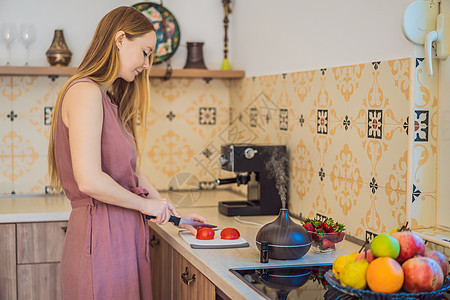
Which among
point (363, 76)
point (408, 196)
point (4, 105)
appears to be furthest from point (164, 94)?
point (408, 196)

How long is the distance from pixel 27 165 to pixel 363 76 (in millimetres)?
1942

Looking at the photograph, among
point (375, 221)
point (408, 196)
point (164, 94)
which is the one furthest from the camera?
point (164, 94)

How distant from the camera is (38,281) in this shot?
2.84m

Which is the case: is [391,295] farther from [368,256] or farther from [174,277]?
[174,277]

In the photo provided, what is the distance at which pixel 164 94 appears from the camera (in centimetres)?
349

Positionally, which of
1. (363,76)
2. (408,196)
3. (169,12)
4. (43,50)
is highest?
(169,12)

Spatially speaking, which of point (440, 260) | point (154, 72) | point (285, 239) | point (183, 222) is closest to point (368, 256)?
point (440, 260)

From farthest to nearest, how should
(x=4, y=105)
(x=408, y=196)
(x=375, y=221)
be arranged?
(x=4, y=105) → (x=375, y=221) → (x=408, y=196)

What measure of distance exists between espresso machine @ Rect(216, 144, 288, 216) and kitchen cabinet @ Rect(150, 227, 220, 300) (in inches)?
14.1

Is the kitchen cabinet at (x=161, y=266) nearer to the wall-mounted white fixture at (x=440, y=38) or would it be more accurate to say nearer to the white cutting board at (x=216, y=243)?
the white cutting board at (x=216, y=243)

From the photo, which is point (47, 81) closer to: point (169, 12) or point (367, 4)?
point (169, 12)

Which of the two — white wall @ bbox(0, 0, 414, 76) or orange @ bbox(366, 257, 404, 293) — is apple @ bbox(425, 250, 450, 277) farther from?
white wall @ bbox(0, 0, 414, 76)

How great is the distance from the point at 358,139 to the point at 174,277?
867 millimetres

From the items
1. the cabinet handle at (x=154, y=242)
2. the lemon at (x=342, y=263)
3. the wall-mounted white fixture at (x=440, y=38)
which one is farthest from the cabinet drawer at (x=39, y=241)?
the wall-mounted white fixture at (x=440, y=38)
